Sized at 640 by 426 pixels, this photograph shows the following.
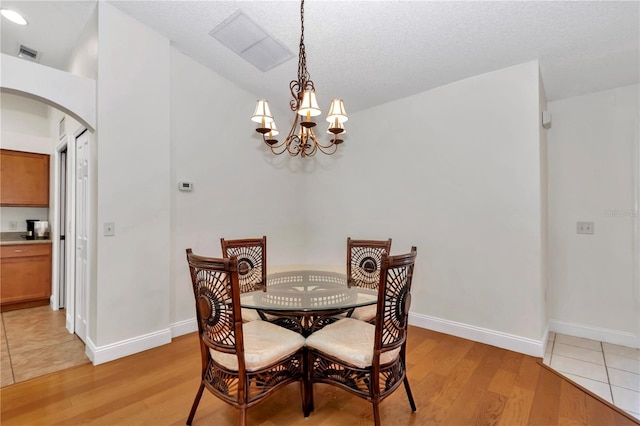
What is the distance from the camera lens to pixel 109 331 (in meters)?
2.46

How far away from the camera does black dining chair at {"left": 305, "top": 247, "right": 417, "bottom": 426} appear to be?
1.53 metres

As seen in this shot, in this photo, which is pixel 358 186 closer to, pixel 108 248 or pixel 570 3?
pixel 570 3

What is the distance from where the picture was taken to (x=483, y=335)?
112 inches

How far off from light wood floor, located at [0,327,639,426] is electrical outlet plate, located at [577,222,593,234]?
4.92 ft

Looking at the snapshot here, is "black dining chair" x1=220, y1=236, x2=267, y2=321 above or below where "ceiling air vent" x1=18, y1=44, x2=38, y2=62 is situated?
below

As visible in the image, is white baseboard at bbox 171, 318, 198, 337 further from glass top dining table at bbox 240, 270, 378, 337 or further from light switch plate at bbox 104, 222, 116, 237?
glass top dining table at bbox 240, 270, 378, 337

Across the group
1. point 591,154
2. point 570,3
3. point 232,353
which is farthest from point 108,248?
point 591,154

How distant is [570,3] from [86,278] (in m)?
4.45

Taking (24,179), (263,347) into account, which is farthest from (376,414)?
(24,179)

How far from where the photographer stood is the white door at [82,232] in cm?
274

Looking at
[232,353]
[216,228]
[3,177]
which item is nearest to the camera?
[232,353]

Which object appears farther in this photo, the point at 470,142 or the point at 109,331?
the point at 470,142

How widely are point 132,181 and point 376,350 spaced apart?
8.07 ft

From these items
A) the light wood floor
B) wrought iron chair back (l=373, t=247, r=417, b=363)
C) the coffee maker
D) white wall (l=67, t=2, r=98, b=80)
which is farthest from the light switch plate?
the coffee maker
